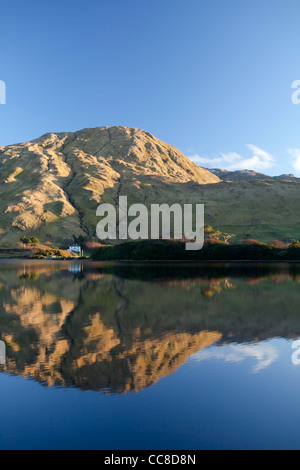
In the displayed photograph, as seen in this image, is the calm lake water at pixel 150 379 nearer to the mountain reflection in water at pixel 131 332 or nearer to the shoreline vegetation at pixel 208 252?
the mountain reflection in water at pixel 131 332

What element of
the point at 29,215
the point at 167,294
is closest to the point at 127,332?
the point at 167,294

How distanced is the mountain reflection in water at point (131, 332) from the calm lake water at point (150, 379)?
0.05 metres

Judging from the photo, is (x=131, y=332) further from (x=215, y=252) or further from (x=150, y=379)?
(x=215, y=252)

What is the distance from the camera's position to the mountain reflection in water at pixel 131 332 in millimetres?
9469

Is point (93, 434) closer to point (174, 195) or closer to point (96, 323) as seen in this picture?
A: point (96, 323)

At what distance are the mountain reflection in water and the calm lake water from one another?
0.05m

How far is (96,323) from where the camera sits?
594 inches

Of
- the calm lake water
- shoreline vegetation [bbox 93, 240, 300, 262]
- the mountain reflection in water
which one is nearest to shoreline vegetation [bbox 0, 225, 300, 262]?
shoreline vegetation [bbox 93, 240, 300, 262]

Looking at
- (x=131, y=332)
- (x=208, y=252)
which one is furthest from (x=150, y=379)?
(x=208, y=252)

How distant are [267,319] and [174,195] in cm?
18167

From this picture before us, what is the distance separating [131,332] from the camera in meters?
13.5

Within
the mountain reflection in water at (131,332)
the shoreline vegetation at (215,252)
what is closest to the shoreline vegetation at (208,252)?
the shoreline vegetation at (215,252)

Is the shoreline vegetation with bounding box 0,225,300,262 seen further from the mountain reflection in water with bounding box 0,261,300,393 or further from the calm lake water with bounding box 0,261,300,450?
the calm lake water with bounding box 0,261,300,450

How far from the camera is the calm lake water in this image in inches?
249
